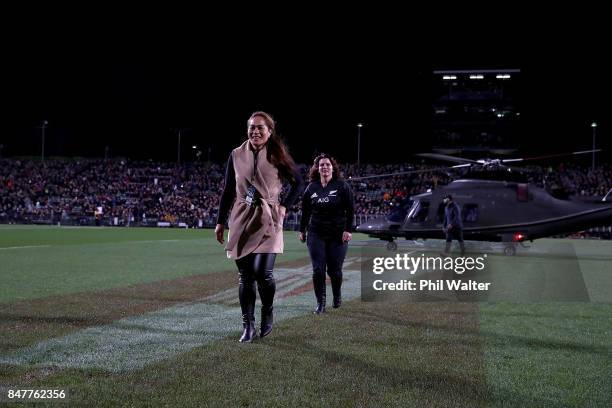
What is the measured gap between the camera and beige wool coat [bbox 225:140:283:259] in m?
6.19

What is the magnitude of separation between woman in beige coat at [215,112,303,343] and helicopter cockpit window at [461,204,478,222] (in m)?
16.7

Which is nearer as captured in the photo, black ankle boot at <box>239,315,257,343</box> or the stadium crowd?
black ankle boot at <box>239,315,257,343</box>

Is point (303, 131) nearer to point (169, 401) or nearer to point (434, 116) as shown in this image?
point (434, 116)

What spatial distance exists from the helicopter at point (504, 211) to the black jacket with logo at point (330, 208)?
11.6m

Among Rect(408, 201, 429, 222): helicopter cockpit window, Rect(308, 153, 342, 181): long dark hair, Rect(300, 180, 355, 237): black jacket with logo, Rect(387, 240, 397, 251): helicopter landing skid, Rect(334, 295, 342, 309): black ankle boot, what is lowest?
Rect(387, 240, 397, 251): helicopter landing skid

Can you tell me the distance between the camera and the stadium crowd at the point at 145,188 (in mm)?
50219

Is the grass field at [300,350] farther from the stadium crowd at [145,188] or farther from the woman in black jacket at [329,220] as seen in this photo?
the stadium crowd at [145,188]

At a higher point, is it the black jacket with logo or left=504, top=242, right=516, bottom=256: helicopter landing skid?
the black jacket with logo

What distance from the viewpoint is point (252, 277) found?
6.39m

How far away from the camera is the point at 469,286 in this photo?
11961mm
